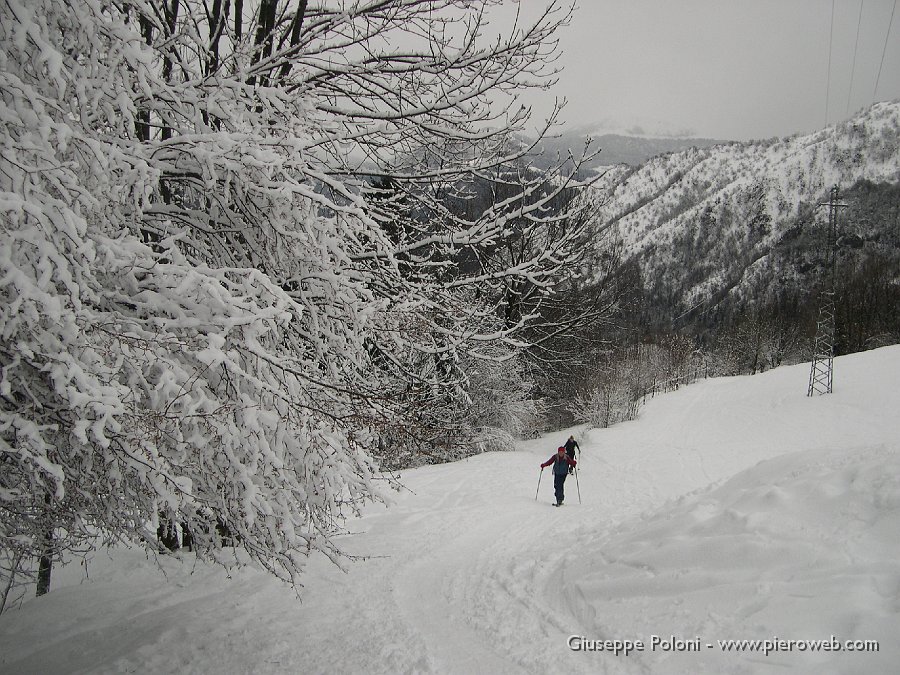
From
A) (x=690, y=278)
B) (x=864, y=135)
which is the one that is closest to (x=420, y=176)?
(x=690, y=278)

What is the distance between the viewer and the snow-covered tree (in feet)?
8.05

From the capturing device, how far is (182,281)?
9.38 feet

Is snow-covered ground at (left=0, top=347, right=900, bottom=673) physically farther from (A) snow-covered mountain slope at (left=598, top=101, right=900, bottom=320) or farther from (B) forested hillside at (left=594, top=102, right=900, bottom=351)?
(A) snow-covered mountain slope at (left=598, top=101, right=900, bottom=320)

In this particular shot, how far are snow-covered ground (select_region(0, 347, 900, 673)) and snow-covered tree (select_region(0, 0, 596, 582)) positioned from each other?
1547 mm

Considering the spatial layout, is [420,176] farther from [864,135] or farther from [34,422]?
[864,135]

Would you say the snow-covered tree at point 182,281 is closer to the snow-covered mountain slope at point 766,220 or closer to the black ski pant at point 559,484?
the black ski pant at point 559,484

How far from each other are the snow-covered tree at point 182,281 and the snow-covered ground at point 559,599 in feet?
5.08

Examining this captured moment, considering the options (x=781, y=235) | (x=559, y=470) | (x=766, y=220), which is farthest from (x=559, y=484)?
(x=766, y=220)

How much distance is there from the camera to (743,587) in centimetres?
381

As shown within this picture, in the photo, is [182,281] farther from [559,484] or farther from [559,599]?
[559,484]

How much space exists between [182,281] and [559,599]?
443 cm

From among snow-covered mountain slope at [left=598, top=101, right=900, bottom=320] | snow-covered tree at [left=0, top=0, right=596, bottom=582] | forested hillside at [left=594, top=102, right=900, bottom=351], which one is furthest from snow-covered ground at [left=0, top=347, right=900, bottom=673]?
snow-covered mountain slope at [left=598, top=101, right=900, bottom=320]

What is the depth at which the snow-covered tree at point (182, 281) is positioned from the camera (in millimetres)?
2455

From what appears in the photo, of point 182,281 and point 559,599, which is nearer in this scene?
point 182,281
